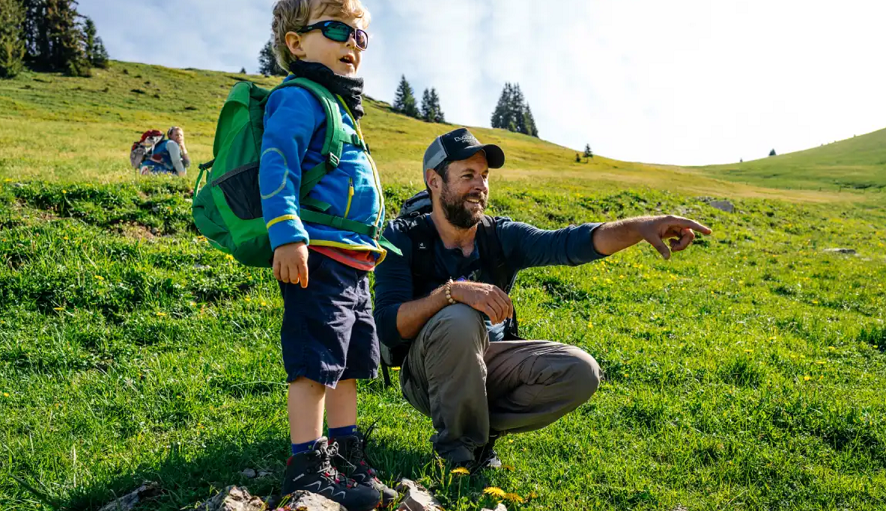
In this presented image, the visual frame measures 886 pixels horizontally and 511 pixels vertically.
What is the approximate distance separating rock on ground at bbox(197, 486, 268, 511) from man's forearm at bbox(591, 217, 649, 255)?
95.3 inches

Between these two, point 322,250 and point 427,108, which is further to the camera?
point 427,108

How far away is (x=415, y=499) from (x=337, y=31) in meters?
2.53

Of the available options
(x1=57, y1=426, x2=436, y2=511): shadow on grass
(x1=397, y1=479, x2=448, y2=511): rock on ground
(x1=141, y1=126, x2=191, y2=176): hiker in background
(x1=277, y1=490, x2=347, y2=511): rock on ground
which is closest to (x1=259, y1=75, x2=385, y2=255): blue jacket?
(x1=277, y1=490, x2=347, y2=511): rock on ground

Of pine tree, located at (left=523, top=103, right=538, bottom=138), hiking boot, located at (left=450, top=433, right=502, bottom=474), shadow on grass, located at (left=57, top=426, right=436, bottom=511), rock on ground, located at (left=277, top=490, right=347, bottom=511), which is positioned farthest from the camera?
pine tree, located at (left=523, top=103, right=538, bottom=138)

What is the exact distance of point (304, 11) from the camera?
3.14 metres

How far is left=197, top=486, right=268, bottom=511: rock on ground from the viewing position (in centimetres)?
258

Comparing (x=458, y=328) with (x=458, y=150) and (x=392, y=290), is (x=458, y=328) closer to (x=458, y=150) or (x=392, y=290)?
(x=392, y=290)

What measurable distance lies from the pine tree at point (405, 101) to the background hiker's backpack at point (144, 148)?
9477 cm

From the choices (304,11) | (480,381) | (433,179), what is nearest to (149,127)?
(433,179)

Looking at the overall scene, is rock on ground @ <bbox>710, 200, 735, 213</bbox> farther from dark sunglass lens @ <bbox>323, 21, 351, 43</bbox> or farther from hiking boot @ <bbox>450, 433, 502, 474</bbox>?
dark sunglass lens @ <bbox>323, 21, 351, 43</bbox>

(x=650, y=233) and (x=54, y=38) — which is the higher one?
(x=54, y=38)

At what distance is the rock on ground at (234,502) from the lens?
258cm

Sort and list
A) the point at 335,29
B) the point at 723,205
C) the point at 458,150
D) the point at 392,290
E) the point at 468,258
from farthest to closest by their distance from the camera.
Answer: the point at 723,205, the point at 468,258, the point at 458,150, the point at 392,290, the point at 335,29

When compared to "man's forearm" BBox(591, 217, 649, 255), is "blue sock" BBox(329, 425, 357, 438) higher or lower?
lower
